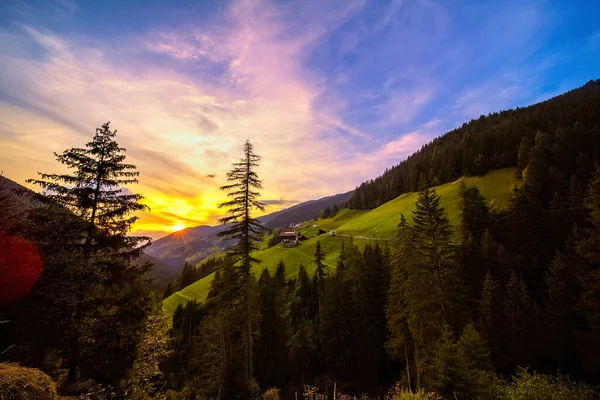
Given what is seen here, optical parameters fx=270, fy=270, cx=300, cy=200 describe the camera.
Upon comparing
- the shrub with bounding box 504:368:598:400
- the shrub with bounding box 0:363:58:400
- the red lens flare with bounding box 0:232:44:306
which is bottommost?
the shrub with bounding box 504:368:598:400

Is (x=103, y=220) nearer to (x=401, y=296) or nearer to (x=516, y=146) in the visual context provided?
(x=401, y=296)

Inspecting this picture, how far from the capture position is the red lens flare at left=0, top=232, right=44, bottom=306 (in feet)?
38.7

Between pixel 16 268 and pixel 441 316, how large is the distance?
92.5 ft

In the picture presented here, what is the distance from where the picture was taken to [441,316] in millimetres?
23453

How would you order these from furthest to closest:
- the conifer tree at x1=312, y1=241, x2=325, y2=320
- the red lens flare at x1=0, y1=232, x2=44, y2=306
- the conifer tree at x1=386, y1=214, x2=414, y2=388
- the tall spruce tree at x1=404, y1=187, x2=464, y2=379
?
the conifer tree at x1=312, y1=241, x2=325, y2=320
the conifer tree at x1=386, y1=214, x2=414, y2=388
the tall spruce tree at x1=404, y1=187, x2=464, y2=379
the red lens flare at x1=0, y1=232, x2=44, y2=306

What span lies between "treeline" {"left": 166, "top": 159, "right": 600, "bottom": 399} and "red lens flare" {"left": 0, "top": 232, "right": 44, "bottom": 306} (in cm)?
1321

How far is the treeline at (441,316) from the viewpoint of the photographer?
20.4 metres

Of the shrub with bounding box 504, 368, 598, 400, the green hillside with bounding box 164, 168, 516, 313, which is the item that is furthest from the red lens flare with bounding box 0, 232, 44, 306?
the green hillside with bounding box 164, 168, 516, 313

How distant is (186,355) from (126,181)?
57544mm

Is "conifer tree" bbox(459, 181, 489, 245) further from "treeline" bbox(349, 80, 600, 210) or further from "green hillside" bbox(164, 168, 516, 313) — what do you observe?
"green hillside" bbox(164, 168, 516, 313)

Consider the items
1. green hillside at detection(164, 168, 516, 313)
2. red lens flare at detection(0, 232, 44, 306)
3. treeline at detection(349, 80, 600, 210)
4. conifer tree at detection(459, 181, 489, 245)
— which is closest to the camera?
red lens flare at detection(0, 232, 44, 306)

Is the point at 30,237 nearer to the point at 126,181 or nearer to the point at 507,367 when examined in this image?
the point at 126,181

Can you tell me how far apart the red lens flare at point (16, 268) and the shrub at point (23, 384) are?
7.36 meters

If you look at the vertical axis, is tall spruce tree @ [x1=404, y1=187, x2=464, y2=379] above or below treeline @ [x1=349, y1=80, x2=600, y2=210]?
below
